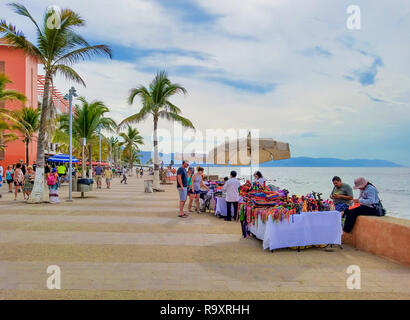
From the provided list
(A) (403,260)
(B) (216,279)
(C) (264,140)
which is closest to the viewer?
(B) (216,279)

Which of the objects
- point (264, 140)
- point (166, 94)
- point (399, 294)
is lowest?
point (399, 294)

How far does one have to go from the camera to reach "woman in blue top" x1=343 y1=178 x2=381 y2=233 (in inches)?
268

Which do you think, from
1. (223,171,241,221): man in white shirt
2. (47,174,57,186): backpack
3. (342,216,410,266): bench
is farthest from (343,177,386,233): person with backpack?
(47,174,57,186): backpack

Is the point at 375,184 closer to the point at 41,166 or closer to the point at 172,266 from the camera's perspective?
the point at 41,166

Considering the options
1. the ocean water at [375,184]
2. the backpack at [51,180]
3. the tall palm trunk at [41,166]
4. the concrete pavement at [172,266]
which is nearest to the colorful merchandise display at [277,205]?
the concrete pavement at [172,266]

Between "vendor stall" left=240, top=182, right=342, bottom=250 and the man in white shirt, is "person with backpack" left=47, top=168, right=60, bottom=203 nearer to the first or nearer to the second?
the man in white shirt

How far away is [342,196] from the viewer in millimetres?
7641

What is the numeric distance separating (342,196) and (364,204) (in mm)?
757

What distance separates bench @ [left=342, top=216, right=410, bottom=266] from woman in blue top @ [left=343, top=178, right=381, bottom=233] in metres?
0.12

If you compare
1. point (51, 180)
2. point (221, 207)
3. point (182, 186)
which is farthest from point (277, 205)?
point (51, 180)
